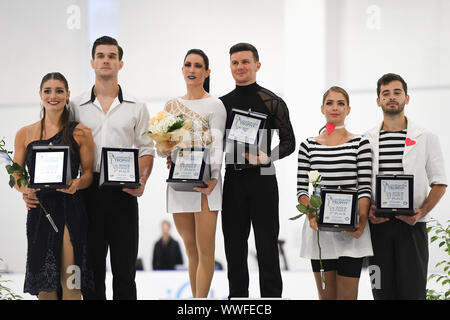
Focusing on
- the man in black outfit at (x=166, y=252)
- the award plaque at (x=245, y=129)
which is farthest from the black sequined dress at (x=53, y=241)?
the man in black outfit at (x=166, y=252)

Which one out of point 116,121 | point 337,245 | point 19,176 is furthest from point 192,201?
point 19,176

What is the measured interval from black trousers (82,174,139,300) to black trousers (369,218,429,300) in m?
1.41

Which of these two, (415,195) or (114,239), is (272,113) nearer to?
(415,195)

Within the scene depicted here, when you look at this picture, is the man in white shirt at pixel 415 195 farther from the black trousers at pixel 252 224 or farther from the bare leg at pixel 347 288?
the black trousers at pixel 252 224

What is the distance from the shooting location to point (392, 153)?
3672 millimetres

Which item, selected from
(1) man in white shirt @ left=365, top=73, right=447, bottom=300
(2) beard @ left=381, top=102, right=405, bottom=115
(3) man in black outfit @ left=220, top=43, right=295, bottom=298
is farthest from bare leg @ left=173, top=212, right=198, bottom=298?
(2) beard @ left=381, top=102, right=405, bottom=115

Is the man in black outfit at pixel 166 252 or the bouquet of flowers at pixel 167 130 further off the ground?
the bouquet of flowers at pixel 167 130

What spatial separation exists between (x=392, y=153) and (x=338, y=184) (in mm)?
381

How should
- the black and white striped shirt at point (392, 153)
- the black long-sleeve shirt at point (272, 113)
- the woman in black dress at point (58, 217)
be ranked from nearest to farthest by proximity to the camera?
the woman in black dress at point (58, 217) < the black and white striped shirt at point (392, 153) < the black long-sleeve shirt at point (272, 113)

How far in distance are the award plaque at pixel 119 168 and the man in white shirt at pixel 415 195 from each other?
137 centimetres

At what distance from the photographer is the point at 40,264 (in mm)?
3551

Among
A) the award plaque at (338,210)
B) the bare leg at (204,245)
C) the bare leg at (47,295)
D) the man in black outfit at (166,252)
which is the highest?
the award plaque at (338,210)

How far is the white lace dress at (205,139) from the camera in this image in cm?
374

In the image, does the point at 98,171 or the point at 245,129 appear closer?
the point at 245,129
